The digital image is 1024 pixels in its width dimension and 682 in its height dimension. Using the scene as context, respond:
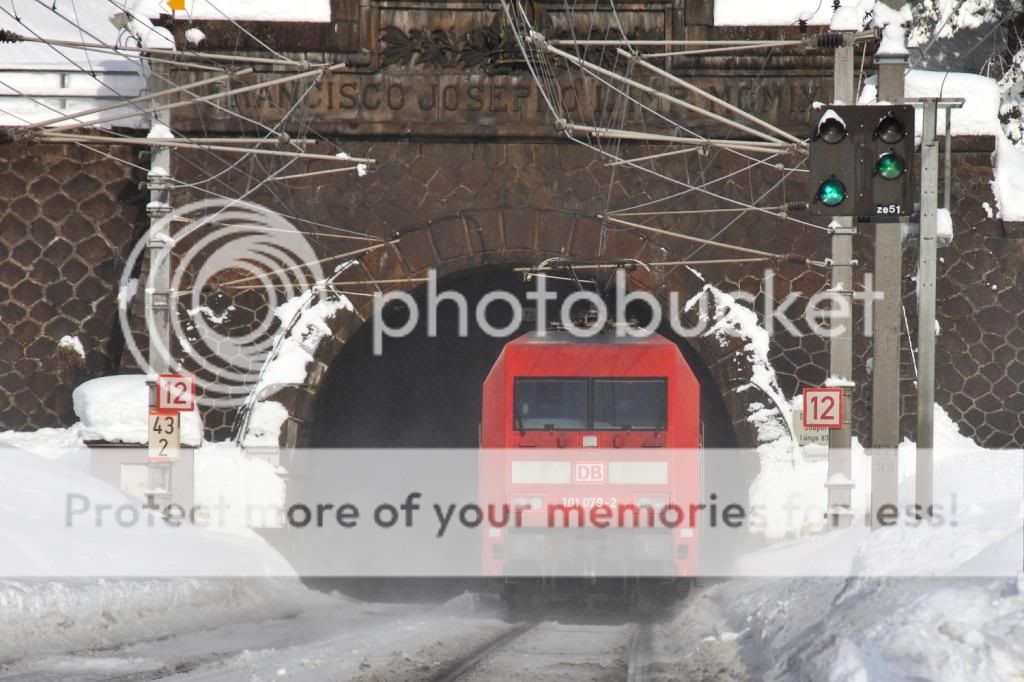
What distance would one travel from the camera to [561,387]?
54.4ft

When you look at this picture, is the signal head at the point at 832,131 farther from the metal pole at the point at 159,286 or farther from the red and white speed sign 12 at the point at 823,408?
the metal pole at the point at 159,286

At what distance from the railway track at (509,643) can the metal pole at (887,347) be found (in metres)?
3.52

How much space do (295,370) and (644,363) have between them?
9.60 m

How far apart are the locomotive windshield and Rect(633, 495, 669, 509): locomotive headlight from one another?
0.89 metres

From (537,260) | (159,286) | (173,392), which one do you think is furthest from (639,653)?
(537,260)

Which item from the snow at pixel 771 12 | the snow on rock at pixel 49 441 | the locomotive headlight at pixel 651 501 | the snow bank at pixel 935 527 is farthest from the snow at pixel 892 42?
the snow on rock at pixel 49 441

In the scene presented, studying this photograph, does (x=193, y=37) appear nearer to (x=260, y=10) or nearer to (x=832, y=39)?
(x=260, y=10)

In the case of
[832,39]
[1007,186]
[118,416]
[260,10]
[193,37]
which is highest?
[260,10]

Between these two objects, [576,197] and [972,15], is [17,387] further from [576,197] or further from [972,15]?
[972,15]

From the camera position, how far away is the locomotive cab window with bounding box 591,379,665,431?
53.6 ft

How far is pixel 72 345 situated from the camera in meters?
25.1

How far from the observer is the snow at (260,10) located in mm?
24406

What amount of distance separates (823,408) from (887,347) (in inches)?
104

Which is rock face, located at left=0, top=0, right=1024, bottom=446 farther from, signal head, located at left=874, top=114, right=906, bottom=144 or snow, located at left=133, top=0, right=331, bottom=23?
signal head, located at left=874, top=114, right=906, bottom=144
